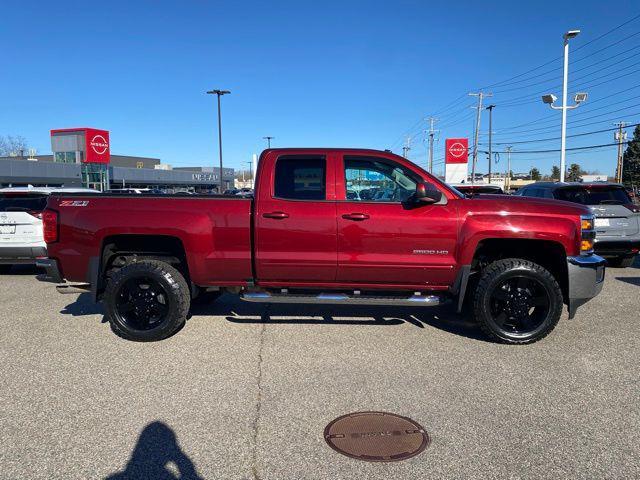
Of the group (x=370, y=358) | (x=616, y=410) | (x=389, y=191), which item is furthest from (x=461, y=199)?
(x=616, y=410)

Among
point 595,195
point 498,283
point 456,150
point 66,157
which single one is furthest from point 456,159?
point 66,157

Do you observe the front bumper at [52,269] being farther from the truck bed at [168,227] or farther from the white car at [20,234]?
the white car at [20,234]

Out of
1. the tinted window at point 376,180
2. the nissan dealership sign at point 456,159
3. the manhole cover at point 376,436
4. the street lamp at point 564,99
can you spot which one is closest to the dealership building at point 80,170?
the nissan dealership sign at point 456,159

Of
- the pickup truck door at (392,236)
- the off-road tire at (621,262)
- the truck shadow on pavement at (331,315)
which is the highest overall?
the pickup truck door at (392,236)

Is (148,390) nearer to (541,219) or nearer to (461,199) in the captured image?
(461,199)

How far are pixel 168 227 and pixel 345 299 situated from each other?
1.99m

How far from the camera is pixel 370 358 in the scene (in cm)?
474

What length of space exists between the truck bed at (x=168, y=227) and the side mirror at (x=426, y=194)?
174 cm

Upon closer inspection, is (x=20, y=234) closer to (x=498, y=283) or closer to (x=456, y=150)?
(x=498, y=283)

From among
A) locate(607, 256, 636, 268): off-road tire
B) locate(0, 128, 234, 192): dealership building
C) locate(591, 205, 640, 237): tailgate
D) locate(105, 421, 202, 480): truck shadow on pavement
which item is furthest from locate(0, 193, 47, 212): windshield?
locate(0, 128, 234, 192): dealership building

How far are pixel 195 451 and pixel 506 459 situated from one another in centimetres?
196

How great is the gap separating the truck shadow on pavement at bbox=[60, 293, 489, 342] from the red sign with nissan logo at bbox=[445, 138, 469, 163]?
89.0 ft

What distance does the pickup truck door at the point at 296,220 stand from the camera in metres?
5.12

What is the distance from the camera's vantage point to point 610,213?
28.9ft
